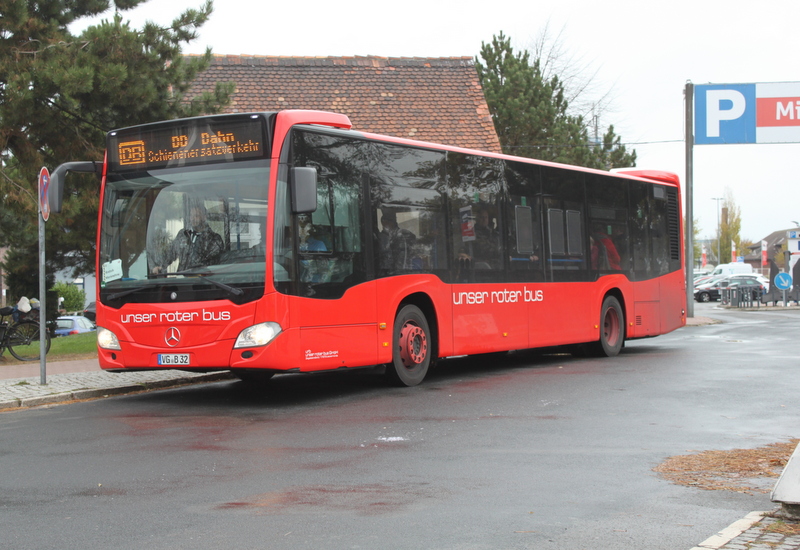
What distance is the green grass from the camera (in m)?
19.0

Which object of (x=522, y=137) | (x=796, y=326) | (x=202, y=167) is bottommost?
(x=796, y=326)

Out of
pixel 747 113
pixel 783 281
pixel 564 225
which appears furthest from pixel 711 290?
pixel 564 225

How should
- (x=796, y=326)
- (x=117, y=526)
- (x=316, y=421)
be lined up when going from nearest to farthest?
(x=117, y=526) → (x=316, y=421) → (x=796, y=326)

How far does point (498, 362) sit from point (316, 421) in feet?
25.4

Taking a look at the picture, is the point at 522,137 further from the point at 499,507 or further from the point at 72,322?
the point at 499,507

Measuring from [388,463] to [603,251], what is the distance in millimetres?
10777

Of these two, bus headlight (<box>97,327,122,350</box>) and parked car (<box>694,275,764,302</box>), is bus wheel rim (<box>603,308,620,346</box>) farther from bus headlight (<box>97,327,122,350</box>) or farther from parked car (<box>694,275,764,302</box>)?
parked car (<box>694,275,764,302</box>)

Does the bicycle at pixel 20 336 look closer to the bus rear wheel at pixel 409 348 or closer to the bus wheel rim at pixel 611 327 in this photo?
the bus rear wheel at pixel 409 348

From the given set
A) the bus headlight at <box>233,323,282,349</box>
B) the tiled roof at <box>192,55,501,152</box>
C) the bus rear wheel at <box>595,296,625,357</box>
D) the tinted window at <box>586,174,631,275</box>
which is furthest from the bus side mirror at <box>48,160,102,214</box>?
the tiled roof at <box>192,55,501,152</box>

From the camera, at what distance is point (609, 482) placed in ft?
21.3

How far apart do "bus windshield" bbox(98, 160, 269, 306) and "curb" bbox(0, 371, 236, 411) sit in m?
1.41

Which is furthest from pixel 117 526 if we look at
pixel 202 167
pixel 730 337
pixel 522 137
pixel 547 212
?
pixel 522 137

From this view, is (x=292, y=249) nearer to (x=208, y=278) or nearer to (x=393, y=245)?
(x=208, y=278)

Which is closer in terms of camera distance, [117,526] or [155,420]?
[117,526]
